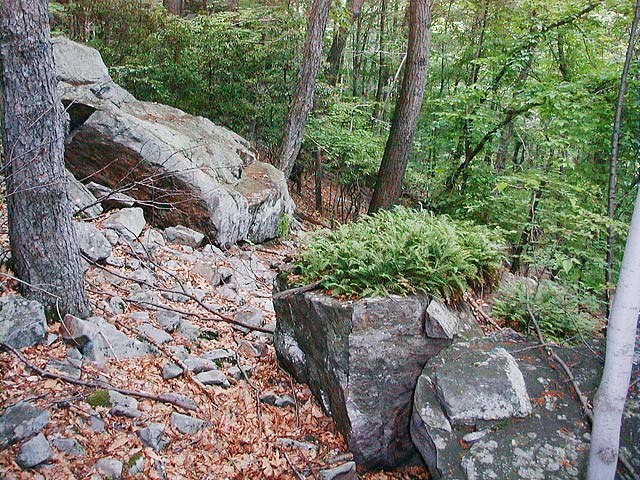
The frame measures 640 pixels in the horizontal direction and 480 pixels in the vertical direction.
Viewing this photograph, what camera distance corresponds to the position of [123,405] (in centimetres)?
327

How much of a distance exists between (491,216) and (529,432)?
623 centimetres

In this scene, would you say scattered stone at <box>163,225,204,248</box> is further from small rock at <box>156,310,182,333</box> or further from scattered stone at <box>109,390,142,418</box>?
scattered stone at <box>109,390,142,418</box>

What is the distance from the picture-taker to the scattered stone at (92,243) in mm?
5023

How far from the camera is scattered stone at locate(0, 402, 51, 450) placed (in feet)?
8.71

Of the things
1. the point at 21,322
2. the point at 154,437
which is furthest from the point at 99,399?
the point at 21,322

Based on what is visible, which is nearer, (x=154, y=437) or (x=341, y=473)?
(x=154, y=437)

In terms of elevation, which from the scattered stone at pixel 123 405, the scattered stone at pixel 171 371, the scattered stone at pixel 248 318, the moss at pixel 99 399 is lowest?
the scattered stone at pixel 248 318

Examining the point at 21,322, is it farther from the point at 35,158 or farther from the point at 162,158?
the point at 162,158

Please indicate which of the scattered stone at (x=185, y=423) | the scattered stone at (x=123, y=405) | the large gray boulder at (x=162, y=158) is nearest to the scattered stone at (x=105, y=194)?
the large gray boulder at (x=162, y=158)

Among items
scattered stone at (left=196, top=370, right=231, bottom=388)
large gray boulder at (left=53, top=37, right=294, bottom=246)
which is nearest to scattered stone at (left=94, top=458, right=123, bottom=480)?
scattered stone at (left=196, top=370, right=231, bottom=388)

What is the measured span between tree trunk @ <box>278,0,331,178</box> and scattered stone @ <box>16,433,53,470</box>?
25.0 ft

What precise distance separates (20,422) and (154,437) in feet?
2.68

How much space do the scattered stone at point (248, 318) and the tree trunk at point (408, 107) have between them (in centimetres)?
379

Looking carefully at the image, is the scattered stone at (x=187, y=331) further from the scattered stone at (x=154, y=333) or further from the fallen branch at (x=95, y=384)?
the fallen branch at (x=95, y=384)
